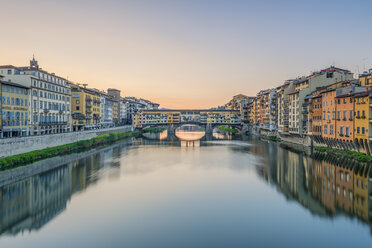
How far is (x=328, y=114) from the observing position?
42844mm

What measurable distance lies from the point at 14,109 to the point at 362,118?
152 ft

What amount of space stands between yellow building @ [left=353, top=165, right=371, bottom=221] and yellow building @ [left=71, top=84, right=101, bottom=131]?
179 feet

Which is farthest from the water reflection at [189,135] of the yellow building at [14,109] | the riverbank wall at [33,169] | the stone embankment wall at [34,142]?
the yellow building at [14,109]

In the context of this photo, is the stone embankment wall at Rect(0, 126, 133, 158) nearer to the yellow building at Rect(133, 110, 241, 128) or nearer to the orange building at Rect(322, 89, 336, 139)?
the orange building at Rect(322, 89, 336, 139)

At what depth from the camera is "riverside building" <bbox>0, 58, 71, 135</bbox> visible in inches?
1800

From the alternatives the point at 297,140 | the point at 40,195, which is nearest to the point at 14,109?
the point at 40,195

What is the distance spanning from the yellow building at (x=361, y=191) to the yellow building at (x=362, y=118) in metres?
4.79

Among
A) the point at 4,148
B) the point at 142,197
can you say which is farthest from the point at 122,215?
the point at 4,148

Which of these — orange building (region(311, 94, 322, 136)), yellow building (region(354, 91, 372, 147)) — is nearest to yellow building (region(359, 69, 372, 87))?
yellow building (region(354, 91, 372, 147))

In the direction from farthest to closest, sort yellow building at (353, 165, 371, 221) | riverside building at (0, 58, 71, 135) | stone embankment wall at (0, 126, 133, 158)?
riverside building at (0, 58, 71, 135) → stone embankment wall at (0, 126, 133, 158) → yellow building at (353, 165, 371, 221)

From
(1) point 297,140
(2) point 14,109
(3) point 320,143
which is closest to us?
(2) point 14,109

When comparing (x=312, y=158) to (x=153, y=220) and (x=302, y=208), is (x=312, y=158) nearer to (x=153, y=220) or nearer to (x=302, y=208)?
(x=302, y=208)

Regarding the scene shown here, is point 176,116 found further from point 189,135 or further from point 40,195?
point 40,195

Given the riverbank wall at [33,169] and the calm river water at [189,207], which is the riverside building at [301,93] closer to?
the calm river water at [189,207]
